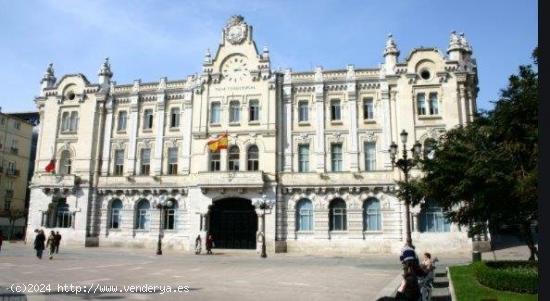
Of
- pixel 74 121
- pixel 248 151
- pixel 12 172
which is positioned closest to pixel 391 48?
pixel 248 151

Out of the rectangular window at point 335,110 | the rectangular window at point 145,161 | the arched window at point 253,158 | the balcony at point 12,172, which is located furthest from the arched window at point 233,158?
the balcony at point 12,172

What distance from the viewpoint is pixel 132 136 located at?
4394 cm

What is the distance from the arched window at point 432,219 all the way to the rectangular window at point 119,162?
27.8 metres

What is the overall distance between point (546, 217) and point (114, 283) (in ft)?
54.0

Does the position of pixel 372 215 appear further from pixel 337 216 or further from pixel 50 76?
pixel 50 76

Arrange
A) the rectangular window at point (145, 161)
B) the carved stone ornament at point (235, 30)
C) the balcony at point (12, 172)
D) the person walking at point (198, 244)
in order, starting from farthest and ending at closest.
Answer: the balcony at point (12, 172) → the rectangular window at point (145, 161) → the carved stone ornament at point (235, 30) → the person walking at point (198, 244)

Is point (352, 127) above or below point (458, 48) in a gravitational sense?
below

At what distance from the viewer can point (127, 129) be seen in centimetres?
4444

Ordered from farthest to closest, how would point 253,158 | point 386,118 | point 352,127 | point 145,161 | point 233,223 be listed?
point 145,161 → point 253,158 → point 233,223 → point 352,127 → point 386,118

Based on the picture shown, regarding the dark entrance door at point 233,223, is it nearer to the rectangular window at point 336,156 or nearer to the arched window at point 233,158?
the arched window at point 233,158

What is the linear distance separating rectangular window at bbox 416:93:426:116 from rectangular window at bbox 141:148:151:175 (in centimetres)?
2491

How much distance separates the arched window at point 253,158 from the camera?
4044 centimetres

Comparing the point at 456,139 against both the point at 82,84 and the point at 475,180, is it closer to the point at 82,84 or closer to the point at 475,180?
the point at 475,180

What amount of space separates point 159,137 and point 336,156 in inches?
658
